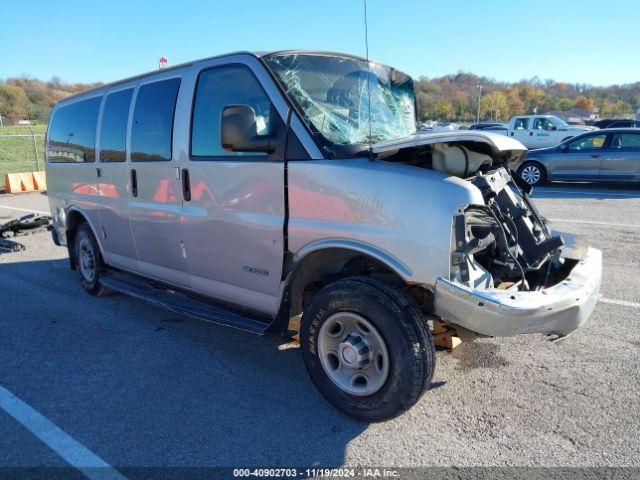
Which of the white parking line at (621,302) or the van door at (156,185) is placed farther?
the white parking line at (621,302)

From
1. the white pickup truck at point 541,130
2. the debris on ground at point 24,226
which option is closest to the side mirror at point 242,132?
the debris on ground at point 24,226

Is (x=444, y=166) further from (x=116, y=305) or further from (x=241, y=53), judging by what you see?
(x=116, y=305)

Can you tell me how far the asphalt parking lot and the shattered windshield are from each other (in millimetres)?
1796

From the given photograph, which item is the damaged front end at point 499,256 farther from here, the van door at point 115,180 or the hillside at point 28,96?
the hillside at point 28,96

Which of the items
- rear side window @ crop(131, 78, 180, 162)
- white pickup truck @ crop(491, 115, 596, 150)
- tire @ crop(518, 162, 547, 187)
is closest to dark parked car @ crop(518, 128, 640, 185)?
tire @ crop(518, 162, 547, 187)

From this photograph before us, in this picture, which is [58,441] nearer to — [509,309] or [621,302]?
[509,309]

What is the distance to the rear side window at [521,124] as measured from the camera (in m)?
24.7

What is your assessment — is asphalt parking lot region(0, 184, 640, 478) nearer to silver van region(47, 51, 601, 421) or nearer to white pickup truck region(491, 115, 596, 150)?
silver van region(47, 51, 601, 421)

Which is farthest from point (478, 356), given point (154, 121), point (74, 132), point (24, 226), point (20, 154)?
point (20, 154)

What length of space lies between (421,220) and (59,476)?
2428 mm

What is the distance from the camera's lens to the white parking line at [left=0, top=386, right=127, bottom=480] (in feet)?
9.30

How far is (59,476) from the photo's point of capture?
2797 millimetres

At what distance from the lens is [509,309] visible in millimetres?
2719

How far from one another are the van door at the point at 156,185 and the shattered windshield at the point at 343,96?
1175mm
